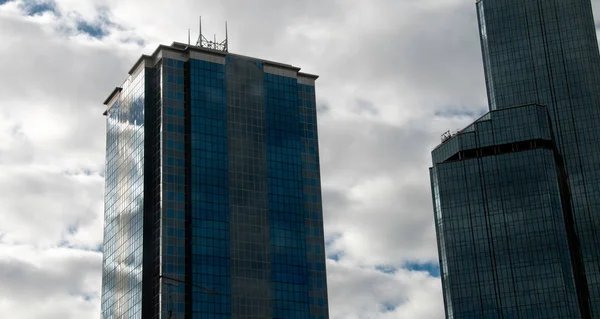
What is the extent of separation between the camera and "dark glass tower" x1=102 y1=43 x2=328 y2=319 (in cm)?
17750

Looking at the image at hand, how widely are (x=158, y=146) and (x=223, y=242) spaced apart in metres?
22.9

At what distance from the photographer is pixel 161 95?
18850cm

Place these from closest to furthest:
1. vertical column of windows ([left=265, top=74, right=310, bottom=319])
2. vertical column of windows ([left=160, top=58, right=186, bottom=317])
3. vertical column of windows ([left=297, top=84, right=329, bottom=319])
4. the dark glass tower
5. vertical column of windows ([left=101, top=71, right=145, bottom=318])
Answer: vertical column of windows ([left=160, top=58, right=186, bottom=317]) → the dark glass tower → vertical column of windows ([left=101, top=71, right=145, bottom=318]) → vertical column of windows ([left=265, top=74, right=310, bottom=319]) → vertical column of windows ([left=297, top=84, right=329, bottom=319])

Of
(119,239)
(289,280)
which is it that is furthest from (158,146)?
(289,280)

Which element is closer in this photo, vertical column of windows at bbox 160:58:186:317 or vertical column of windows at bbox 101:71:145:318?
vertical column of windows at bbox 160:58:186:317

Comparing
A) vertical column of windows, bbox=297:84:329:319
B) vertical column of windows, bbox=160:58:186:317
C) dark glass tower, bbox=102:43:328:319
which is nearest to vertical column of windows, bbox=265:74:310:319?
dark glass tower, bbox=102:43:328:319

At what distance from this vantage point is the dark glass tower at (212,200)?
582 feet

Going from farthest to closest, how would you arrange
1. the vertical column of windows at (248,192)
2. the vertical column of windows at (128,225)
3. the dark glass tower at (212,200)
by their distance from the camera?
1. the vertical column of windows at (128,225)
2. the vertical column of windows at (248,192)
3. the dark glass tower at (212,200)

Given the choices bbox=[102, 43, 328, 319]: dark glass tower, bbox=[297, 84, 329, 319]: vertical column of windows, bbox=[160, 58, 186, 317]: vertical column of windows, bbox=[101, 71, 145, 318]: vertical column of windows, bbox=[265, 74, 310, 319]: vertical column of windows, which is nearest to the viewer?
bbox=[160, 58, 186, 317]: vertical column of windows

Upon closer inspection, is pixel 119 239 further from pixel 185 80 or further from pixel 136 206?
pixel 185 80

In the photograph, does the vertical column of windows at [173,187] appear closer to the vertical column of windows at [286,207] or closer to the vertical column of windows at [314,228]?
the vertical column of windows at [286,207]

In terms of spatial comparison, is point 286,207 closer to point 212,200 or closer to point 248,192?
point 248,192

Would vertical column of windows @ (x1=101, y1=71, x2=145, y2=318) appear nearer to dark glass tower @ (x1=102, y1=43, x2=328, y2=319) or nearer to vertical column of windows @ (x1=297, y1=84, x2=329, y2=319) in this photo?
dark glass tower @ (x1=102, y1=43, x2=328, y2=319)

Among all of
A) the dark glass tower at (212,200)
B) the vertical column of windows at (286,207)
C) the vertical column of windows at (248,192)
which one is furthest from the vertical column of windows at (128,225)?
the vertical column of windows at (286,207)
